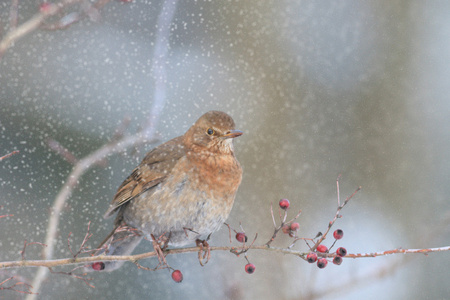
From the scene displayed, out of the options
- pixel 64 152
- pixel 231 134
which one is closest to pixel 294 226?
pixel 231 134

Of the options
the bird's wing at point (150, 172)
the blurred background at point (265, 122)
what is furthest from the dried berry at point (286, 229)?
the blurred background at point (265, 122)

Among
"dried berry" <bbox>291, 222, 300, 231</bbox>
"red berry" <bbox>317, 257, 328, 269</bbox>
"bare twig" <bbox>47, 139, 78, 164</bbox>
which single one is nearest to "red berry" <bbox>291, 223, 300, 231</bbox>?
"dried berry" <bbox>291, 222, 300, 231</bbox>

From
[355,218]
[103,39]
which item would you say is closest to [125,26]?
[103,39]

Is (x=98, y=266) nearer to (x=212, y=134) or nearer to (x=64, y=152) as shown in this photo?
(x=212, y=134)

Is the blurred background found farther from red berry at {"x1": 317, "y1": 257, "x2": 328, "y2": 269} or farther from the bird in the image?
red berry at {"x1": 317, "y1": 257, "x2": 328, "y2": 269}

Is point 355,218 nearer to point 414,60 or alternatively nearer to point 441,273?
point 441,273

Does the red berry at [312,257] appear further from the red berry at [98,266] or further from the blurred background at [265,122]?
the blurred background at [265,122]
